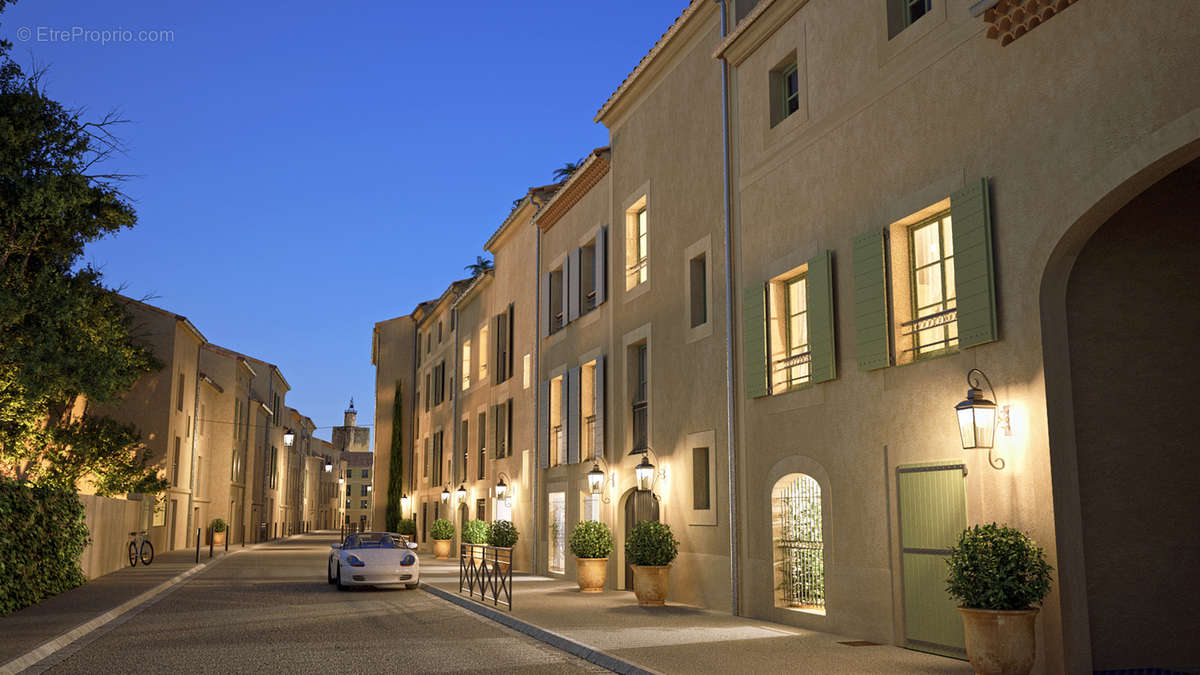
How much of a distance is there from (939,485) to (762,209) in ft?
17.8

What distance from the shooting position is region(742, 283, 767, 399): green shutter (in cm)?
1390

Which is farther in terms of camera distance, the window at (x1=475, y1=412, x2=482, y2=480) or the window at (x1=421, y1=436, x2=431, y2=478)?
the window at (x1=421, y1=436, x2=431, y2=478)

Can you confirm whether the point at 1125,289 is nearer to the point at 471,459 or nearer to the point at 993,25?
the point at 993,25

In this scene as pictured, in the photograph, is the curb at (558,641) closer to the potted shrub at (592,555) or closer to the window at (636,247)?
the potted shrub at (592,555)

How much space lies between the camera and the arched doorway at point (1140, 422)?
870 centimetres

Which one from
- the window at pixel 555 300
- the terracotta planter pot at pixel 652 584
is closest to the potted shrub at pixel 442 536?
the window at pixel 555 300

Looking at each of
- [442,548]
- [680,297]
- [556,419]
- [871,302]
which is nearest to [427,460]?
[442,548]

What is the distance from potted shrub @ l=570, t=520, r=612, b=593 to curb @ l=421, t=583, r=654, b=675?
2.45 metres

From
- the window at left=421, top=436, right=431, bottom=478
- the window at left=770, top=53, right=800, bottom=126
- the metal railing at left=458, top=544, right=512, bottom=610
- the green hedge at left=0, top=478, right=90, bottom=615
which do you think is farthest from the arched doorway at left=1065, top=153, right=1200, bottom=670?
the window at left=421, top=436, right=431, bottom=478

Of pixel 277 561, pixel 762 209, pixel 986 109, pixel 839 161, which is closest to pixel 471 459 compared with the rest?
pixel 277 561

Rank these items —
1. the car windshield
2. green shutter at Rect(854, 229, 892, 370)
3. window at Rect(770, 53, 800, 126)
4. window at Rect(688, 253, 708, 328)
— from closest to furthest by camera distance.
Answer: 1. green shutter at Rect(854, 229, 892, 370)
2. window at Rect(770, 53, 800, 126)
3. window at Rect(688, 253, 708, 328)
4. the car windshield

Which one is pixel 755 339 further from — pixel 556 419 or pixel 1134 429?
pixel 556 419

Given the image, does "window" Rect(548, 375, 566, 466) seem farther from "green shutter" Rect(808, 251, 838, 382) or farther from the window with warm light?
"green shutter" Rect(808, 251, 838, 382)

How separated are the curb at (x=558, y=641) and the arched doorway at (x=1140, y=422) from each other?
431cm
